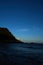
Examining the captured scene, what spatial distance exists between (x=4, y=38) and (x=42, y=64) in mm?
111722

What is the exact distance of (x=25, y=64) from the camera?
45.2 feet

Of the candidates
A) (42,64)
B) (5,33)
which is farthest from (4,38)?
(42,64)

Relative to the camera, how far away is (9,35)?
12325 centimetres

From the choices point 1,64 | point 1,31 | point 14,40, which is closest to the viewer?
point 1,64

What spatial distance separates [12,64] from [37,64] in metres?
2.13

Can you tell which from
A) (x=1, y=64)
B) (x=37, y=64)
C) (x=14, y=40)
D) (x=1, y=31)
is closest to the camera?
(x=1, y=64)

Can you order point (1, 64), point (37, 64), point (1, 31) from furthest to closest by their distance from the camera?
point (1, 31)
point (37, 64)
point (1, 64)

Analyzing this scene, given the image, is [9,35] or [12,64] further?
[9,35]

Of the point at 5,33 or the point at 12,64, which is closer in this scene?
the point at 12,64

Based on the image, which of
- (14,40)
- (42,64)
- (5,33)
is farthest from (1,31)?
(42,64)

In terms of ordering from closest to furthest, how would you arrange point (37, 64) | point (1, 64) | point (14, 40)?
point (1, 64), point (37, 64), point (14, 40)

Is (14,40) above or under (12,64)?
above

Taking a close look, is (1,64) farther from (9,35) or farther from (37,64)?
(9,35)

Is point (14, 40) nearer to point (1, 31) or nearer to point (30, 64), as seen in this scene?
point (1, 31)
